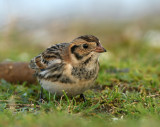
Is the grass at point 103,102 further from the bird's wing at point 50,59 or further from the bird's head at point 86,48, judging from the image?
the bird's head at point 86,48

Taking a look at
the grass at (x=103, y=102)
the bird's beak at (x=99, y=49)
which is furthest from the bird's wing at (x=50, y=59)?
the bird's beak at (x=99, y=49)

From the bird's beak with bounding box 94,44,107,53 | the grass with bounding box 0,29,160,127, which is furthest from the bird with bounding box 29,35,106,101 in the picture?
the grass with bounding box 0,29,160,127

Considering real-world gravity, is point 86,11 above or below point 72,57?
above

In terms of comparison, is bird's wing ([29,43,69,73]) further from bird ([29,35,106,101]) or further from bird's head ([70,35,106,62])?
bird's head ([70,35,106,62])

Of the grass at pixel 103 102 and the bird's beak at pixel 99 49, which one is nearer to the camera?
the grass at pixel 103 102

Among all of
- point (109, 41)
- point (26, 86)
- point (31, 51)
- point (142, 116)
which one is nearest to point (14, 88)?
point (26, 86)

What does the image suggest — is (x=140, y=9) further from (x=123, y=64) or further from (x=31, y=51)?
(x=123, y=64)

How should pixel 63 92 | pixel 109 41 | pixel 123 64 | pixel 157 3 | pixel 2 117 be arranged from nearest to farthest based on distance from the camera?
pixel 2 117 → pixel 63 92 → pixel 123 64 → pixel 109 41 → pixel 157 3

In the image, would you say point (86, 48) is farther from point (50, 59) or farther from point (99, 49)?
point (50, 59)
